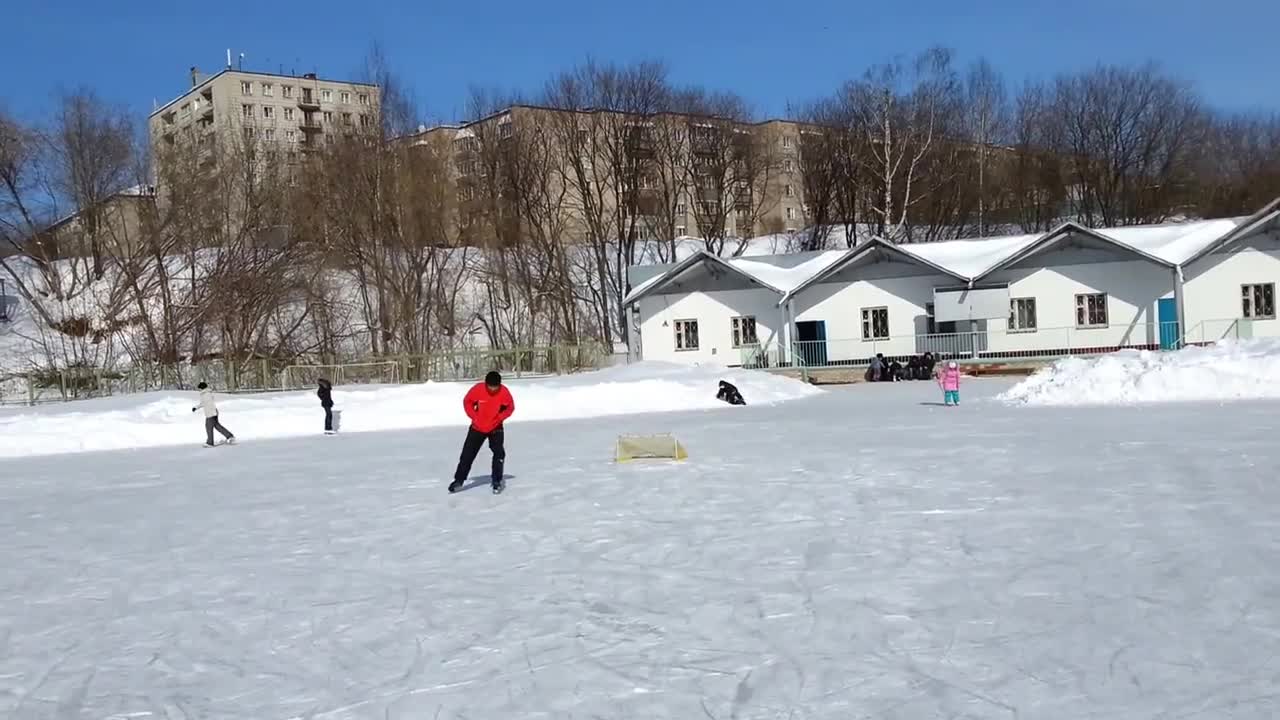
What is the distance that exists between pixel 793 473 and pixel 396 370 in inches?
1151

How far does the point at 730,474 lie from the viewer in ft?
40.3

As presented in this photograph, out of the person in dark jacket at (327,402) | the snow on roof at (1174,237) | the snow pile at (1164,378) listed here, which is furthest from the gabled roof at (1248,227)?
the person in dark jacket at (327,402)

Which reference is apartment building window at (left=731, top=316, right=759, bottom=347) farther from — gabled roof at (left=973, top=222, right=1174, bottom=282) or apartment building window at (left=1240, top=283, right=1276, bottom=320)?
apartment building window at (left=1240, top=283, right=1276, bottom=320)

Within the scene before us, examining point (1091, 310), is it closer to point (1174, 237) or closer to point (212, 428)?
point (1174, 237)

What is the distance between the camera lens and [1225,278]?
33.5m

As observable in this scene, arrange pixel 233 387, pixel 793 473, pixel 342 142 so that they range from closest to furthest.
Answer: pixel 793 473
pixel 233 387
pixel 342 142

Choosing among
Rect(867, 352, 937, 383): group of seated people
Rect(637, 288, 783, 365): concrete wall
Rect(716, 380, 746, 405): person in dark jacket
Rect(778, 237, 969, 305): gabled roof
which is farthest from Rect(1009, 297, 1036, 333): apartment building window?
Rect(716, 380, 746, 405): person in dark jacket

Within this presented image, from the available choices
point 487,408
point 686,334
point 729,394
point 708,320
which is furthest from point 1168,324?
point 487,408

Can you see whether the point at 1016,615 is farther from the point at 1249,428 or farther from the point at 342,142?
the point at 342,142

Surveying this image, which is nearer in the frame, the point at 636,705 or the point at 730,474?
the point at 636,705

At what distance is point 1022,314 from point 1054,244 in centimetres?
270

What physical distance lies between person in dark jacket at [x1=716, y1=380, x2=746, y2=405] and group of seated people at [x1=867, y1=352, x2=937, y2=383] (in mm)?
9554

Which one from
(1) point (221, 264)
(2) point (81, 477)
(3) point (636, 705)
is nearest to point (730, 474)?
(3) point (636, 705)

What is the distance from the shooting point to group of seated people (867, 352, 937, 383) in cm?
3338
